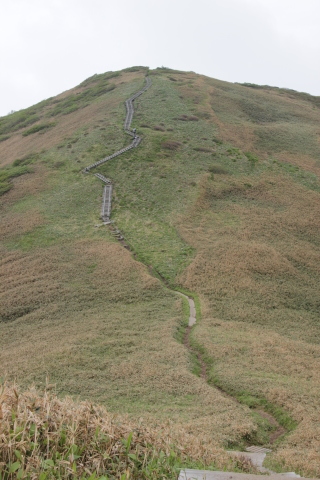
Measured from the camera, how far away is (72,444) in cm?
992

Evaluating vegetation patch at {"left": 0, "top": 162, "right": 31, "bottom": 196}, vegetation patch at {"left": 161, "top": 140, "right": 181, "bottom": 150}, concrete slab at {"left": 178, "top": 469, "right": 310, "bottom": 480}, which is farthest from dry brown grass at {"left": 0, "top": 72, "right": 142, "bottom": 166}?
concrete slab at {"left": 178, "top": 469, "right": 310, "bottom": 480}

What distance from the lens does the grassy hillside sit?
27.4 m

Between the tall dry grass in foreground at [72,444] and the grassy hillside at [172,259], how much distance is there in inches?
311

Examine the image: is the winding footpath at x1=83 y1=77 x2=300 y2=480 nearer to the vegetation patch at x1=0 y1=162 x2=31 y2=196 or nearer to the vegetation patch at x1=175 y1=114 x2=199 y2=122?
the vegetation patch at x1=175 y1=114 x2=199 y2=122

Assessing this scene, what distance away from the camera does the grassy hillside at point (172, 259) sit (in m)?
27.4

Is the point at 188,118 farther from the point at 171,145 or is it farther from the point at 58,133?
the point at 58,133

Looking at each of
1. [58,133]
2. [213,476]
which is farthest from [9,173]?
[213,476]

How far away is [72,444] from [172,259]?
1657 inches

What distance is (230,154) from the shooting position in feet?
259

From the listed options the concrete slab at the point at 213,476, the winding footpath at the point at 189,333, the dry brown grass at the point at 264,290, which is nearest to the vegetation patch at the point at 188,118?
the winding footpath at the point at 189,333

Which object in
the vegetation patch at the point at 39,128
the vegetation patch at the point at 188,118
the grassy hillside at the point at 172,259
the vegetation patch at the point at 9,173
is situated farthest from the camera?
the vegetation patch at the point at 39,128

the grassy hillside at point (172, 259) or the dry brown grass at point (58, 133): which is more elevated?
the dry brown grass at point (58, 133)

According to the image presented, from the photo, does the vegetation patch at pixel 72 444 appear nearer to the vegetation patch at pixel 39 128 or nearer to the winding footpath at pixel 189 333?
the winding footpath at pixel 189 333

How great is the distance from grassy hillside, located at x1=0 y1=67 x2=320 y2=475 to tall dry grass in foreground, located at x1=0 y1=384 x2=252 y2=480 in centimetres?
790
